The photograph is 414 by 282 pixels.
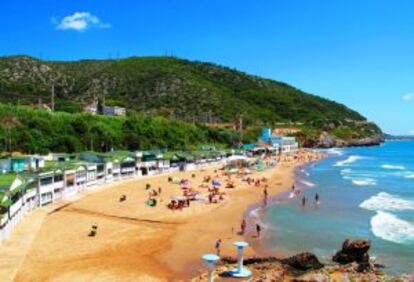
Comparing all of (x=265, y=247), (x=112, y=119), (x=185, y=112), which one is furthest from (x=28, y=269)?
(x=185, y=112)

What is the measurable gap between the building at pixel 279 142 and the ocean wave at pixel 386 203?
250 feet

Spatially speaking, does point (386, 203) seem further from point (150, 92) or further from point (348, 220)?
point (150, 92)

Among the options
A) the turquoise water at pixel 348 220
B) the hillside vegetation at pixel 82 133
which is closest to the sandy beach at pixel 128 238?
the turquoise water at pixel 348 220

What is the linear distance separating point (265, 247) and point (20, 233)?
14996 mm

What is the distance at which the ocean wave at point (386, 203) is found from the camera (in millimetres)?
46500

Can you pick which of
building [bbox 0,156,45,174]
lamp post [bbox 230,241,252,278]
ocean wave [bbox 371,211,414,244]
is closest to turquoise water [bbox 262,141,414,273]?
ocean wave [bbox 371,211,414,244]

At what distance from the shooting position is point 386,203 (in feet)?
163

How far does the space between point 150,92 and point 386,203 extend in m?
120

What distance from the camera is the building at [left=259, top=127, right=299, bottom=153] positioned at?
134500mm

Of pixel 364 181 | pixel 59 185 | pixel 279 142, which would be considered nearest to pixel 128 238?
pixel 59 185

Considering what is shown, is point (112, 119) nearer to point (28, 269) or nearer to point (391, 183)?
point (391, 183)

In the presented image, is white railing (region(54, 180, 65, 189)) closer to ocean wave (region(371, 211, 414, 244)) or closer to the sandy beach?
the sandy beach

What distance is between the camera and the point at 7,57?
509ft

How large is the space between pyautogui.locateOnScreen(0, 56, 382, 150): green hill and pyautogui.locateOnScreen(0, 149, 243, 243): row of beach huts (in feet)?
193
